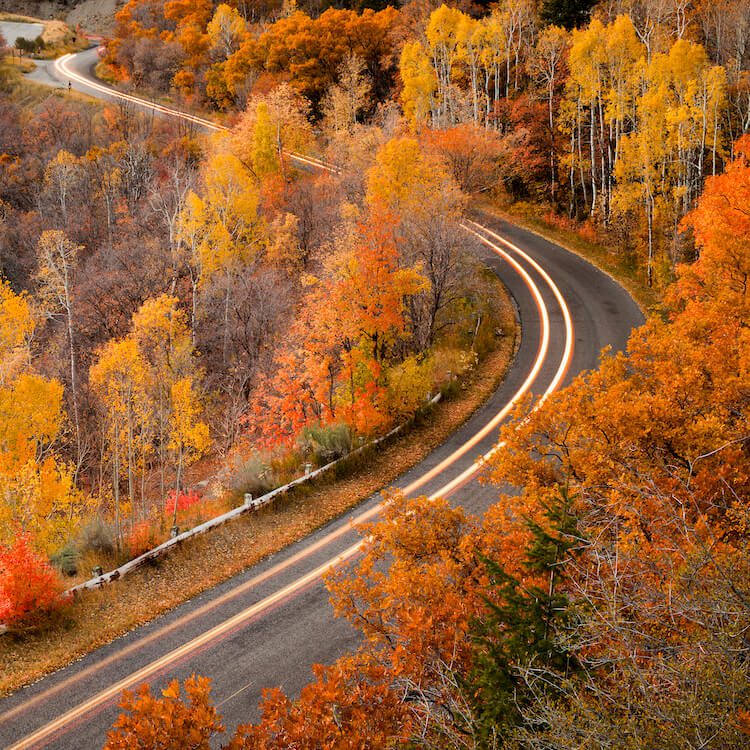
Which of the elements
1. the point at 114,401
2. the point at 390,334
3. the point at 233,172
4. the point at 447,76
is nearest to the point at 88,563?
the point at 114,401

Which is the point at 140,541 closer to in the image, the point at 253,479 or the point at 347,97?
the point at 253,479

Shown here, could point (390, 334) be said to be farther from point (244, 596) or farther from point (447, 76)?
point (447, 76)

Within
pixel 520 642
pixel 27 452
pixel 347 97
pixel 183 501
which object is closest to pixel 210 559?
pixel 183 501

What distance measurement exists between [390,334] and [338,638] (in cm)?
1482

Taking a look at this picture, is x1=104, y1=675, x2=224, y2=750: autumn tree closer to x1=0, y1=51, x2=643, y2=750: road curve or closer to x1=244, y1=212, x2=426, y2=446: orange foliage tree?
x1=0, y1=51, x2=643, y2=750: road curve

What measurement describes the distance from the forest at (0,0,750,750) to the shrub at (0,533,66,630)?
8cm

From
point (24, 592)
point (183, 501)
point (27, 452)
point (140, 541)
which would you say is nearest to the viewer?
point (24, 592)

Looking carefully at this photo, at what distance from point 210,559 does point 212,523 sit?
1482 mm

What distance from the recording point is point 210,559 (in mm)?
20484

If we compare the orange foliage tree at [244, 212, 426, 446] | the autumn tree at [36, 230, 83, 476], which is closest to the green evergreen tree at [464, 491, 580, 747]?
the orange foliage tree at [244, 212, 426, 446]

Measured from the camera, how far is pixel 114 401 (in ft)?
86.3

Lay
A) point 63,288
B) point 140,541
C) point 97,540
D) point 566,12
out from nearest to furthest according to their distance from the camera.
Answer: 1. point 140,541
2. point 97,540
3. point 63,288
4. point 566,12

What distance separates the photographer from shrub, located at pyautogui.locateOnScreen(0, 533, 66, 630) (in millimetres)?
17469

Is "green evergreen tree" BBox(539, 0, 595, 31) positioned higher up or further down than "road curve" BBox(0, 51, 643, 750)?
higher up
